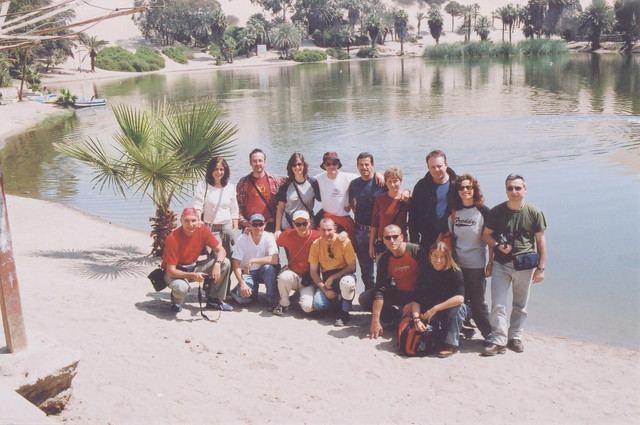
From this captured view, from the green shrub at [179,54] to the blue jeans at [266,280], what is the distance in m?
92.1

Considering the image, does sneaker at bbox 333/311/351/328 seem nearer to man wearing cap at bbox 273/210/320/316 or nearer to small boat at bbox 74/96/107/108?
man wearing cap at bbox 273/210/320/316

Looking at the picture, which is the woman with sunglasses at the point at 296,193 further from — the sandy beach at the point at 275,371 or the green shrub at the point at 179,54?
the green shrub at the point at 179,54

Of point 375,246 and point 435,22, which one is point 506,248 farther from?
point 435,22

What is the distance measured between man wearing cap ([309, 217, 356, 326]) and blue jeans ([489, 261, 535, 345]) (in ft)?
5.28

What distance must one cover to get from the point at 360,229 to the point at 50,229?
7.21m

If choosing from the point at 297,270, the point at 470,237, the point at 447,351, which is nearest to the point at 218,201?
the point at 297,270

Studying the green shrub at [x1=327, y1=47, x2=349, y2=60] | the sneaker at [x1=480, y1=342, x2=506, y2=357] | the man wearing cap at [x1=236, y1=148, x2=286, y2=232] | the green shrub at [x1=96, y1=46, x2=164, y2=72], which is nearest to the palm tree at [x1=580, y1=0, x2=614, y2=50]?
the green shrub at [x1=327, y1=47, x2=349, y2=60]

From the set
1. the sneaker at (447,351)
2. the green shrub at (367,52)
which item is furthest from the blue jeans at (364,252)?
the green shrub at (367,52)

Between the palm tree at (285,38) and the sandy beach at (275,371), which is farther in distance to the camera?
the palm tree at (285,38)

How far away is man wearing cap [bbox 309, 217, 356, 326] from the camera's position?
7.35 metres

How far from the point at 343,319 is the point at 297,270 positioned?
2.64 ft

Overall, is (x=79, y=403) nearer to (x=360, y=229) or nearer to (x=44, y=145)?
(x=360, y=229)

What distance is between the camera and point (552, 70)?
56969 mm

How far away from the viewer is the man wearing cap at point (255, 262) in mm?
7660
